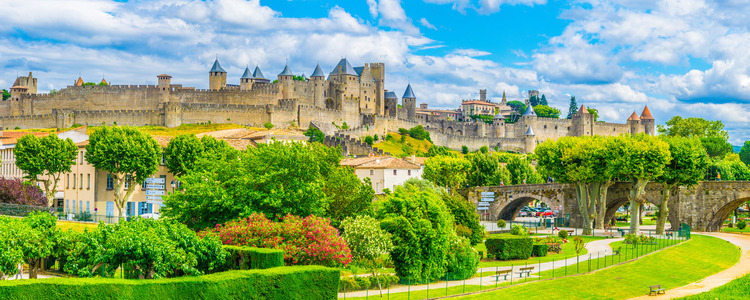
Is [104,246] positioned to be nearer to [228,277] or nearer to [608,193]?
[228,277]

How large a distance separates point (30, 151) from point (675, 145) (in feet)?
163

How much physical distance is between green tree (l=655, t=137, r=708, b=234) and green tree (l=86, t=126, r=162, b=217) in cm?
3849

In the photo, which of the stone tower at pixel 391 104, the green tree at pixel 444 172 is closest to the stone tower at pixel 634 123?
the stone tower at pixel 391 104

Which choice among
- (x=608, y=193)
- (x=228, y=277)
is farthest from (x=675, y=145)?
(x=228, y=277)

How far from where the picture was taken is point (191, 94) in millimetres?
121750

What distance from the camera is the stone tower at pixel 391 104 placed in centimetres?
14112

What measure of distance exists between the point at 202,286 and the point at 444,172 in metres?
52.7

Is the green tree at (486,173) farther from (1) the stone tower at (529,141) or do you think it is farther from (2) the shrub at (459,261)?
(1) the stone tower at (529,141)

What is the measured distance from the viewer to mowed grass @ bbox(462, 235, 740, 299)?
34.4 metres

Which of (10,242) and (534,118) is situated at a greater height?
(534,118)

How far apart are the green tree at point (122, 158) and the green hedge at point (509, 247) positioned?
1078 inches

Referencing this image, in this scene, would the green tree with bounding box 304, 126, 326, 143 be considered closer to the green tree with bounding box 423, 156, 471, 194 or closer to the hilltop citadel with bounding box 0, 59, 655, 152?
the hilltop citadel with bounding box 0, 59, 655, 152

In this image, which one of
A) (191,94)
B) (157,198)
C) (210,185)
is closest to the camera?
(210,185)

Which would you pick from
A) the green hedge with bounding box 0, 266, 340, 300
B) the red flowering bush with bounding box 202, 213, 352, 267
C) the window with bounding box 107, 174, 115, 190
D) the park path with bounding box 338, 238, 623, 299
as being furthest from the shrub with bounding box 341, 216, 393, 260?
the window with bounding box 107, 174, 115, 190
